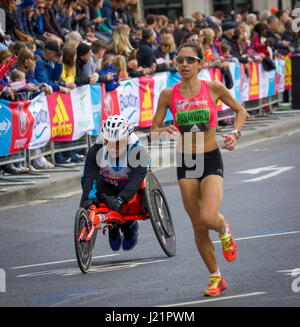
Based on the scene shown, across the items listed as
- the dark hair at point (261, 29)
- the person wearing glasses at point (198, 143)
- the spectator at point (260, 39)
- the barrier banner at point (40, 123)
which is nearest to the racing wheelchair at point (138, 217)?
the person wearing glasses at point (198, 143)

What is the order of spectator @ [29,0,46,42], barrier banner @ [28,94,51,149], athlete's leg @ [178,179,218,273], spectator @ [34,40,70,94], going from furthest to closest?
1. spectator @ [29,0,46,42]
2. spectator @ [34,40,70,94]
3. barrier banner @ [28,94,51,149]
4. athlete's leg @ [178,179,218,273]

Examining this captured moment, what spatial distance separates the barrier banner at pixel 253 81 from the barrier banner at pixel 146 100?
16.1 ft

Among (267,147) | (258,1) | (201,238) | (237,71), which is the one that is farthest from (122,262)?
(258,1)

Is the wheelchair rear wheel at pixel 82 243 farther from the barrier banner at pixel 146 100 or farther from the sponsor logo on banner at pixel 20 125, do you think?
the barrier banner at pixel 146 100

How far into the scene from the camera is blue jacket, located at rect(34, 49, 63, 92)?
15.2 meters

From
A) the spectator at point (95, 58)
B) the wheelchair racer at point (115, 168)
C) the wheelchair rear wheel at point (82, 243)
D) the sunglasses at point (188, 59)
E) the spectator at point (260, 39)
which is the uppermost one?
the spectator at point (260, 39)

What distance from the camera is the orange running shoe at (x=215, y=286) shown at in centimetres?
716

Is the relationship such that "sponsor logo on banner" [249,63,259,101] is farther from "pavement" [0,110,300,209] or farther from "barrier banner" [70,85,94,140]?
"barrier banner" [70,85,94,140]

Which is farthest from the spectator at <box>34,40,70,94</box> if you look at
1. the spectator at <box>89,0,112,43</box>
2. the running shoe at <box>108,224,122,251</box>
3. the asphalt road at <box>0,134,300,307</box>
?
the running shoe at <box>108,224,122,251</box>

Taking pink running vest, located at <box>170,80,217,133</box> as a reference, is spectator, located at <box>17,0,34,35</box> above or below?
above

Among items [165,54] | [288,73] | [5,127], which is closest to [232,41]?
[165,54]

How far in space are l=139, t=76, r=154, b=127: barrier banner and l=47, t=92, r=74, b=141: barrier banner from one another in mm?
2541

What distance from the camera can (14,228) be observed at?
11.4 meters
